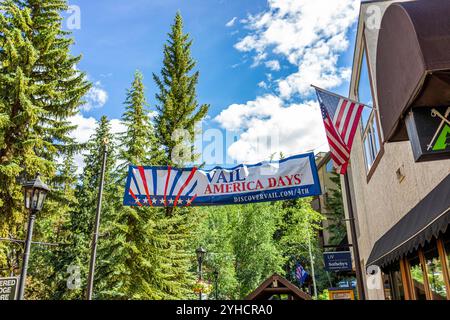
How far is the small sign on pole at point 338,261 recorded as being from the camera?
13.2 m

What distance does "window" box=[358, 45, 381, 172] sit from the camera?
40.0ft

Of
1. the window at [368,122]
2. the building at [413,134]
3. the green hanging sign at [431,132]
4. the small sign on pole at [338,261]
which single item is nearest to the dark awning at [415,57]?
the building at [413,134]

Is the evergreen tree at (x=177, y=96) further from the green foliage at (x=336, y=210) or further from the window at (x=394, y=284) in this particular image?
the green foliage at (x=336, y=210)

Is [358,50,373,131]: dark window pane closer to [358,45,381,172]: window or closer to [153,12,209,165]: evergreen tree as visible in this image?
[358,45,381,172]: window

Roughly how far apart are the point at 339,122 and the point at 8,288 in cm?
769

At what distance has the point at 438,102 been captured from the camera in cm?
440

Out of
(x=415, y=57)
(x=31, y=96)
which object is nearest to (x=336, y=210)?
(x=31, y=96)

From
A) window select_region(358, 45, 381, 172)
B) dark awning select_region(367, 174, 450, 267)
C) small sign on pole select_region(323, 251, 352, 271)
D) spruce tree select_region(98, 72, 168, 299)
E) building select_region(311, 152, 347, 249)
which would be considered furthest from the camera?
building select_region(311, 152, 347, 249)

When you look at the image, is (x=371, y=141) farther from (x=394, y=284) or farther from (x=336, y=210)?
(x=336, y=210)

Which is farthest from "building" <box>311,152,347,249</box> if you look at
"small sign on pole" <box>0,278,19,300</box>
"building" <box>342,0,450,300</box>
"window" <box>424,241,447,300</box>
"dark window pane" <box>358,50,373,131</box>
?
"small sign on pole" <box>0,278,19,300</box>
